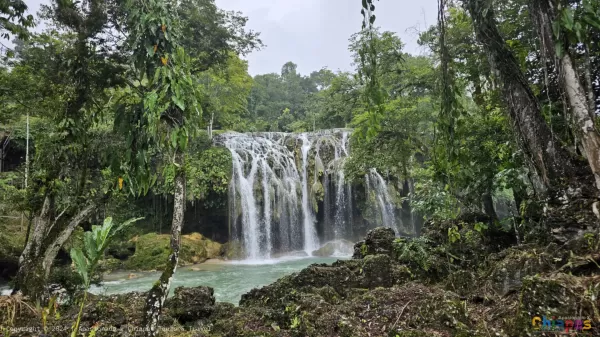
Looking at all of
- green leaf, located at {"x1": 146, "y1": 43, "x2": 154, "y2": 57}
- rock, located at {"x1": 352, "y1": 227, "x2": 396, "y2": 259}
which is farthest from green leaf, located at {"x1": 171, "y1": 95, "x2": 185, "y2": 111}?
rock, located at {"x1": 352, "y1": 227, "x2": 396, "y2": 259}

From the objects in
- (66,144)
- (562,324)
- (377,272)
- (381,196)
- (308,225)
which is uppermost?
(66,144)

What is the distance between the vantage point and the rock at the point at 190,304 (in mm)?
4258

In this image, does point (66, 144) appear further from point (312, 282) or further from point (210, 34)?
point (210, 34)

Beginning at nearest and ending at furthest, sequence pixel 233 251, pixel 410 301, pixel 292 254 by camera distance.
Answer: pixel 410 301 < pixel 233 251 < pixel 292 254

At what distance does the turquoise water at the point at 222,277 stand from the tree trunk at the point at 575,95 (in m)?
7.56

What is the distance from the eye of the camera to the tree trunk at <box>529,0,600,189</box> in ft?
8.64

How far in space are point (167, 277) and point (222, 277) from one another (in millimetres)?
9676

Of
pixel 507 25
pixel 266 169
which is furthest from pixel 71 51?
pixel 266 169

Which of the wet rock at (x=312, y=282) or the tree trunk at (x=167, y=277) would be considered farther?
the wet rock at (x=312, y=282)

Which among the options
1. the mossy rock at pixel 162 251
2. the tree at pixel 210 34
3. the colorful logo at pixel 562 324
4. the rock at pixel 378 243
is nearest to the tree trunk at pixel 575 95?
the colorful logo at pixel 562 324

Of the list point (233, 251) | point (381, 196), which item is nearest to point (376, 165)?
point (381, 196)

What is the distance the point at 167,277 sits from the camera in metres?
3.01

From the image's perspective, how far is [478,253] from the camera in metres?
5.70

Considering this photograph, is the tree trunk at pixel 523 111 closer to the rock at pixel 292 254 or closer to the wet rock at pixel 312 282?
the wet rock at pixel 312 282
